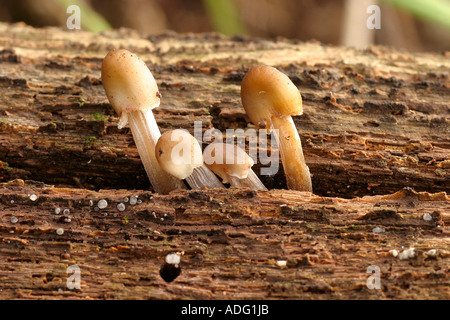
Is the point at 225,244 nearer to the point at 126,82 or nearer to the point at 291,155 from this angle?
the point at 291,155

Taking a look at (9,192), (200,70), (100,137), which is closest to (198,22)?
(200,70)

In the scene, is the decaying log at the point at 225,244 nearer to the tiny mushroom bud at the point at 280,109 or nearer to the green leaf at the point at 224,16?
the tiny mushroom bud at the point at 280,109

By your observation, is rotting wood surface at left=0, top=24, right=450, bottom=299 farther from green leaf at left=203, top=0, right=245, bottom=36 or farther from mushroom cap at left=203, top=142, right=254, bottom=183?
green leaf at left=203, top=0, right=245, bottom=36

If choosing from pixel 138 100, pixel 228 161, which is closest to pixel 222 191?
pixel 228 161

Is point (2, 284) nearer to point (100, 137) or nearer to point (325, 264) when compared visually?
point (100, 137)

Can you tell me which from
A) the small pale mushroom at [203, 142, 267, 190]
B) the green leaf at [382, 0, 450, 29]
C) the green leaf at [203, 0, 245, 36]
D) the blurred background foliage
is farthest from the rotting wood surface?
the blurred background foliage

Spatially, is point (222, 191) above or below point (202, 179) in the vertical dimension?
below

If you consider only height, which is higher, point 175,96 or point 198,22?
point 198,22
